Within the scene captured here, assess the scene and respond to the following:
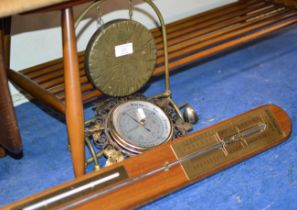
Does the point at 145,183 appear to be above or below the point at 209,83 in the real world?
below

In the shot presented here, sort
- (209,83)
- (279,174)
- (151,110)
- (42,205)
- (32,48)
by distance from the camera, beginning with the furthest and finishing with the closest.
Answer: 1. (209,83)
2. (32,48)
3. (151,110)
4. (279,174)
5. (42,205)

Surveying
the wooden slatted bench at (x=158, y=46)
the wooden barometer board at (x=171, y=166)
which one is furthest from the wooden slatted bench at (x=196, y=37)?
the wooden barometer board at (x=171, y=166)

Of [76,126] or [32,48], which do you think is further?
[32,48]

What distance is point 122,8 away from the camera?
1962mm

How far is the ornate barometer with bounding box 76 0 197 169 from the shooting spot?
57.1 inches

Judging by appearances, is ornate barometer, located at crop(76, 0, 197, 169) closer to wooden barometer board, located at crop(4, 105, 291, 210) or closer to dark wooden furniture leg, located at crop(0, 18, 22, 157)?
wooden barometer board, located at crop(4, 105, 291, 210)

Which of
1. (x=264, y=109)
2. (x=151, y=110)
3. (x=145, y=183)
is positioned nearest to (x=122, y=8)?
(x=151, y=110)

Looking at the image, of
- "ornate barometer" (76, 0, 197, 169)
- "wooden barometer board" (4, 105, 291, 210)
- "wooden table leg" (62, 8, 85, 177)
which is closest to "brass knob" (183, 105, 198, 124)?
"ornate barometer" (76, 0, 197, 169)

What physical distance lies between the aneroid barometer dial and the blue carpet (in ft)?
0.61

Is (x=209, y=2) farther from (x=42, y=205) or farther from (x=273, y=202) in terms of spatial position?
(x=42, y=205)

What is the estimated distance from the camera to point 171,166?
138 centimetres

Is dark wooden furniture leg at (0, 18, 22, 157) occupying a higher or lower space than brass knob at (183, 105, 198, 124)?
higher

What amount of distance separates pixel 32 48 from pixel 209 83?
2.47ft

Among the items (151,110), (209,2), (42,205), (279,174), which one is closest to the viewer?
(42,205)
